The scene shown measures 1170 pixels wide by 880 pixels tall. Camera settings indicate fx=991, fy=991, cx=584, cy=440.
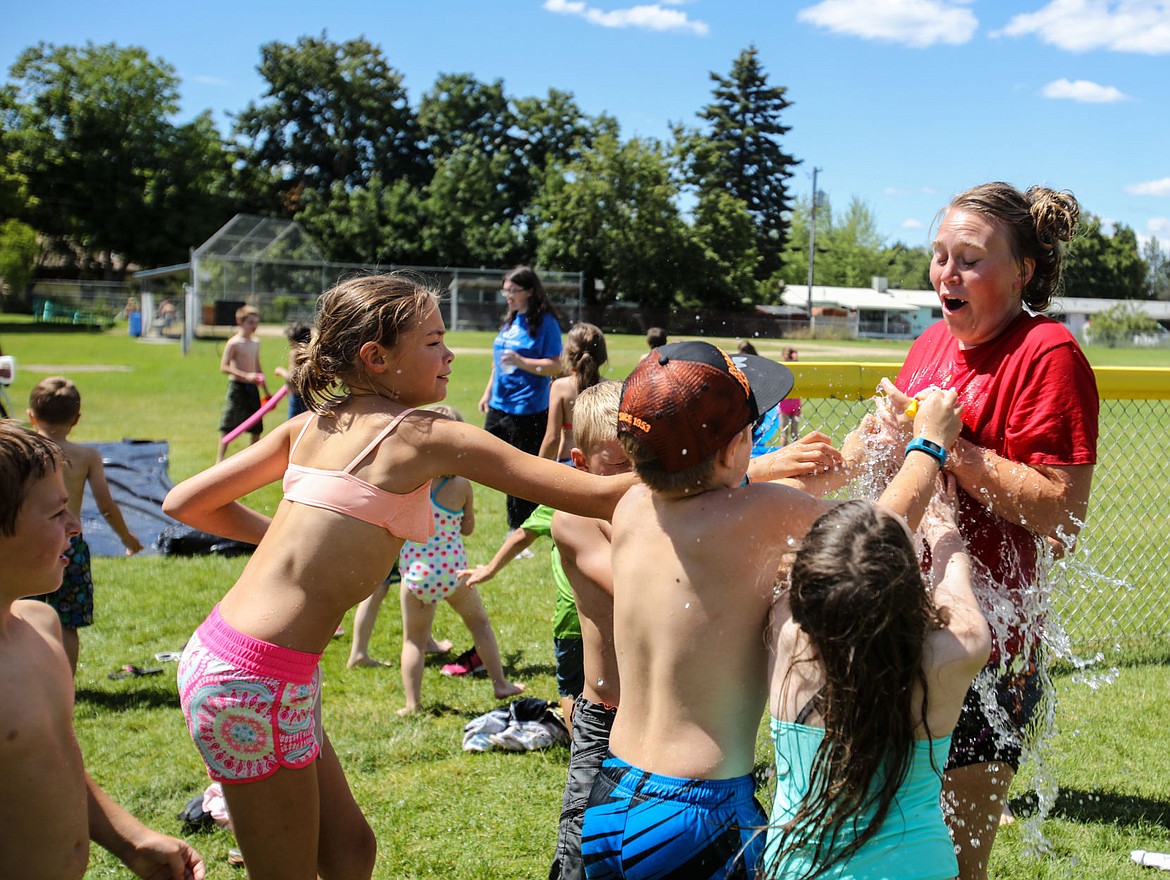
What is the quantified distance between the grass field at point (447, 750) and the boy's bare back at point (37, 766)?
65mm

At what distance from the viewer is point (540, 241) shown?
52500 mm

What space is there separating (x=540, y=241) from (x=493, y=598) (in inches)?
1840

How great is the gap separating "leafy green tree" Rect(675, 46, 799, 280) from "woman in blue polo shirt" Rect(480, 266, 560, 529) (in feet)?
88.7

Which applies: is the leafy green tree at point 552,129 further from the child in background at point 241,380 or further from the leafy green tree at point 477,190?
the child in background at point 241,380

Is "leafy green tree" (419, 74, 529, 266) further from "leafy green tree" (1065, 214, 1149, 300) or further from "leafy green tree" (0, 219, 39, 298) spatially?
"leafy green tree" (1065, 214, 1149, 300)

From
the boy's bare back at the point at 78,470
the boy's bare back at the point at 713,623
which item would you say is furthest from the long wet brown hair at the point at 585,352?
the boy's bare back at the point at 713,623

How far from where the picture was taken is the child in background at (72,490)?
5148 mm

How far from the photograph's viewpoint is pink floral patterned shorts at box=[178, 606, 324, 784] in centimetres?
263

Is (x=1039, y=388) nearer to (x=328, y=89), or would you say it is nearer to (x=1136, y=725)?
(x=1136, y=725)

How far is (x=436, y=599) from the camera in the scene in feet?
17.5

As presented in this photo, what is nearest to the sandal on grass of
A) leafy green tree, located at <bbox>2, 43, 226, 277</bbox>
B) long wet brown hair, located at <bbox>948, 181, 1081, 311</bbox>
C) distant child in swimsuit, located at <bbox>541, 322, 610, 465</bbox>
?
distant child in swimsuit, located at <bbox>541, 322, 610, 465</bbox>

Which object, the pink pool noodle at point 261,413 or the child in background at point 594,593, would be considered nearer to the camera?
the child in background at point 594,593

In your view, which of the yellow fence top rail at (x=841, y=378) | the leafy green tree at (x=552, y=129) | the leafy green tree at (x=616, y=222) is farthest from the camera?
the leafy green tree at (x=552, y=129)

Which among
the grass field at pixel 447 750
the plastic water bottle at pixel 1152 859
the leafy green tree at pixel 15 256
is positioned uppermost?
the leafy green tree at pixel 15 256
